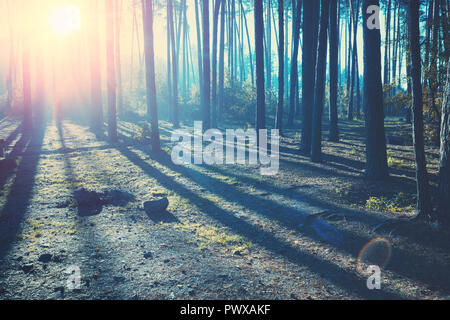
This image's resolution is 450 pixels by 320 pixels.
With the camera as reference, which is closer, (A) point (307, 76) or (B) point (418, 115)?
(B) point (418, 115)

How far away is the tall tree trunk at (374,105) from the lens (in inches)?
275

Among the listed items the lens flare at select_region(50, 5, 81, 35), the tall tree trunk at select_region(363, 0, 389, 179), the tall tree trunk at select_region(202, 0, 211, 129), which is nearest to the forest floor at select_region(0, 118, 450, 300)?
the tall tree trunk at select_region(363, 0, 389, 179)

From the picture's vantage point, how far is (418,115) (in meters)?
4.59

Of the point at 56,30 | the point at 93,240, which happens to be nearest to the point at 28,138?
the point at 93,240

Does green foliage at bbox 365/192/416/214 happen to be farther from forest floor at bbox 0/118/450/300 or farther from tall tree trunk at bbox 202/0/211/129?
tall tree trunk at bbox 202/0/211/129

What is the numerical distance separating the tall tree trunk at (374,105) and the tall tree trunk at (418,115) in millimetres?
2450

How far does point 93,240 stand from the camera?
467 cm

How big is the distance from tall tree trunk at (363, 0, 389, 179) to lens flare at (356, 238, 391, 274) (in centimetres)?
343

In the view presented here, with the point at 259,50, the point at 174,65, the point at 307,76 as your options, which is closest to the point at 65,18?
the point at 174,65

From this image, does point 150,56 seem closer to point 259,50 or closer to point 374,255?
point 259,50

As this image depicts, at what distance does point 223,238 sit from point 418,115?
3528 millimetres

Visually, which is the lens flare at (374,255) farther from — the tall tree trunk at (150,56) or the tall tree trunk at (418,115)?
the tall tree trunk at (150,56)

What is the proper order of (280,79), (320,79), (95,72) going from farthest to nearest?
1. (95,72)
2. (280,79)
3. (320,79)

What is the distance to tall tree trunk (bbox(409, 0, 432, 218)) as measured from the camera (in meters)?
4.53
